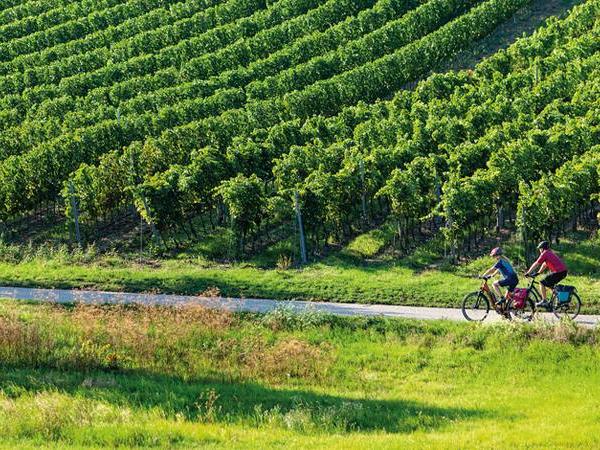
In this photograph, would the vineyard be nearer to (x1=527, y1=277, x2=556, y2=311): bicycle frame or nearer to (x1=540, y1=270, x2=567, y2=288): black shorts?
(x1=527, y1=277, x2=556, y2=311): bicycle frame

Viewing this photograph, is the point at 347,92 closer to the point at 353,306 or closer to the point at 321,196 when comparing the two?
the point at 321,196

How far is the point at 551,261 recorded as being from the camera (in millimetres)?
23750

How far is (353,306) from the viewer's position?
26984mm

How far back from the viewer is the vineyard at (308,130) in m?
32.6

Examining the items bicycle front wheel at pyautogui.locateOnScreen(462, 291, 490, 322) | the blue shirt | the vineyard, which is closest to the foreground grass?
bicycle front wheel at pyautogui.locateOnScreen(462, 291, 490, 322)

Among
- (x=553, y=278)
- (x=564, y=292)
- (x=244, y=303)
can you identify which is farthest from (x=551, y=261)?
(x=244, y=303)

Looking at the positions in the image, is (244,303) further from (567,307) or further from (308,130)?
(308,130)

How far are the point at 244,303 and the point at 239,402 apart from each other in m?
7.60

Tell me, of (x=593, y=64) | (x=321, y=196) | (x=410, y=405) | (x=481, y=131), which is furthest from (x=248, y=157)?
(x=410, y=405)

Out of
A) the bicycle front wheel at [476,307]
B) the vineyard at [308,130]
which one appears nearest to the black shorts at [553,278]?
the bicycle front wheel at [476,307]

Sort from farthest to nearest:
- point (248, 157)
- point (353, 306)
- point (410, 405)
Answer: point (248, 157) < point (353, 306) < point (410, 405)

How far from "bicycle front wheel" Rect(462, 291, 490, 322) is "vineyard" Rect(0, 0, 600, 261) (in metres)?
5.33

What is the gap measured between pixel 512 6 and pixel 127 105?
25782 mm

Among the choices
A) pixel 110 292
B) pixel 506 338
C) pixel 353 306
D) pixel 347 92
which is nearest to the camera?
pixel 506 338
